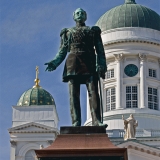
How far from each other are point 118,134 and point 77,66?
62.8 m

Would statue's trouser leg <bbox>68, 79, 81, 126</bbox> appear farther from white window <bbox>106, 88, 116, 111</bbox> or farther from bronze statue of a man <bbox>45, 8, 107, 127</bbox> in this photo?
white window <bbox>106, 88, 116, 111</bbox>

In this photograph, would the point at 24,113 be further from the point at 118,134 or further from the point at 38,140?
the point at 118,134

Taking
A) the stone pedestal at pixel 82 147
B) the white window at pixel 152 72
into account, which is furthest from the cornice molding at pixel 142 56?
the stone pedestal at pixel 82 147

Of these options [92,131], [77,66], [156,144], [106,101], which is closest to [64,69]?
[77,66]

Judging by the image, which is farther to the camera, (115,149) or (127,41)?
(127,41)

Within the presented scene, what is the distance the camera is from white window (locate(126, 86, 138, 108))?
8038 centimetres

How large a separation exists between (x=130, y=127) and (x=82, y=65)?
185ft

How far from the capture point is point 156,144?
7462 cm

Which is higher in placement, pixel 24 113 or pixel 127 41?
pixel 127 41

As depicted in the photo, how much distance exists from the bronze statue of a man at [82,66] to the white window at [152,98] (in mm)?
66830

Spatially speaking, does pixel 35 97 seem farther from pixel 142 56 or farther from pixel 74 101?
pixel 74 101

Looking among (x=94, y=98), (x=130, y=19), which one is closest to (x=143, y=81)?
(x=130, y=19)

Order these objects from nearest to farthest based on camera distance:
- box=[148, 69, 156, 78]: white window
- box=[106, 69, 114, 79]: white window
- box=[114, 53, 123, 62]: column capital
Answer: box=[114, 53, 123, 62]: column capital
box=[106, 69, 114, 79]: white window
box=[148, 69, 156, 78]: white window

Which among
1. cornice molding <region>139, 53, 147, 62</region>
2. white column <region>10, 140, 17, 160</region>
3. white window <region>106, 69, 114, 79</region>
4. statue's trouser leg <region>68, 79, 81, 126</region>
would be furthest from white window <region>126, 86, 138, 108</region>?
statue's trouser leg <region>68, 79, 81, 126</region>
